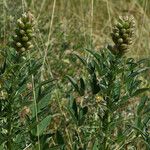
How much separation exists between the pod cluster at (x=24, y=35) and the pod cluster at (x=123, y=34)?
0.84 feet

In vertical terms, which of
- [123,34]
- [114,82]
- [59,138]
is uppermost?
[123,34]

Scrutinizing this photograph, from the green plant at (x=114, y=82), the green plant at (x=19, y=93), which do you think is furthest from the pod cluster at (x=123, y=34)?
the green plant at (x=19, y=93)

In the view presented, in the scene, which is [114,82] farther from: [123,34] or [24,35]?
[24,35]

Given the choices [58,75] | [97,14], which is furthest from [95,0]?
[58,75]

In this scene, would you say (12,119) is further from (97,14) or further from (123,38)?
(97,14)

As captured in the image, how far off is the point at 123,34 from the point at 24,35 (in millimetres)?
295

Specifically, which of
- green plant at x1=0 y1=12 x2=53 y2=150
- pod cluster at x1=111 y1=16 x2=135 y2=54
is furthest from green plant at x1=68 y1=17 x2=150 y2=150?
green plant at x1=0 y1=12 x2=53 y2=150

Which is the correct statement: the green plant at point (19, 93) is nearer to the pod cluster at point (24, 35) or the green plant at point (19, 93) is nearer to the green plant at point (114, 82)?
the pod cluster at point (24, 35)

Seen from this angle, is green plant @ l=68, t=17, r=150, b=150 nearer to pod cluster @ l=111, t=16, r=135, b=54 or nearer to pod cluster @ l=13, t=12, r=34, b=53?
pod cluster @ l=111, t=16, r=135, b=54

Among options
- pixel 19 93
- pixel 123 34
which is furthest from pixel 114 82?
pixel 19 93

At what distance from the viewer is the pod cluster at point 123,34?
1.56 metres

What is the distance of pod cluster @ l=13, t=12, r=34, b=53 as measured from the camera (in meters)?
1.49

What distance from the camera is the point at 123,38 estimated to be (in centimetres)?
157

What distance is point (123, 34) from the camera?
5.16 ft
